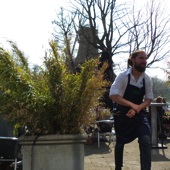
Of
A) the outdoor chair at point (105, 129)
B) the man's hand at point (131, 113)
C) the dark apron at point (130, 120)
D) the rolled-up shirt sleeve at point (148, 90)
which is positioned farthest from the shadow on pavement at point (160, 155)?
the man's hand at point (131, 113)

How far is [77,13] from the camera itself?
23.1 meters

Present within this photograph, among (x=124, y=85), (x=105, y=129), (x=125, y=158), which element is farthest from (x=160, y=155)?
(x=124, y=85)

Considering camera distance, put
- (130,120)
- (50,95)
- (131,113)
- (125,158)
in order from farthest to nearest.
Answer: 1. (125,158)
2. (130,120)
3. (131,113)
4. (50,95)

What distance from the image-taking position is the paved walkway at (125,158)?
573cm

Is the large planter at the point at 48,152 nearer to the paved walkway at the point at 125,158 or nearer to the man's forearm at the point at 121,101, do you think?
the man's forearm at the point at 121,101

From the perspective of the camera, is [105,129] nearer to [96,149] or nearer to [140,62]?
[96,149]

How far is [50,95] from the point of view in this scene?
329 centimetres

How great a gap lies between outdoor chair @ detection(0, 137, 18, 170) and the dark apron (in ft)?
4.49

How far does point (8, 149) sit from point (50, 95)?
1.55 metres

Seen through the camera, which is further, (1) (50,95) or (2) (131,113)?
(2) (131,113)

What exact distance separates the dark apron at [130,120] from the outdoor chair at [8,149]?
1367mm

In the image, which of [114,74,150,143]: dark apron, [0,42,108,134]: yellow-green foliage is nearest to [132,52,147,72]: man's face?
[114,74,150,143]: dark apron

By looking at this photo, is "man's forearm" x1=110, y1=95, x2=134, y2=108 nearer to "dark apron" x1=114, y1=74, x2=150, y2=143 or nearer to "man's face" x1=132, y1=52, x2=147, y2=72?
"dark apron" x1=114, y1=74, x2=150, y2=143

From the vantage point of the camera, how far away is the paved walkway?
5.73 meters
